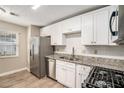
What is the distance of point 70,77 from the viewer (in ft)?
8.21

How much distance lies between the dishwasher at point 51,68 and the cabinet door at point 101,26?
1.57 metres

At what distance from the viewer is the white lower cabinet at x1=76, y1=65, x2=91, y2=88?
209 cm

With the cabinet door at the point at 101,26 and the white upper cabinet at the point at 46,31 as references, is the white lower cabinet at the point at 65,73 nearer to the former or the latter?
the cabinet door at the point at 101,26

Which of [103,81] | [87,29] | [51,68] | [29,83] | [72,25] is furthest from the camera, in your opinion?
[51,68]

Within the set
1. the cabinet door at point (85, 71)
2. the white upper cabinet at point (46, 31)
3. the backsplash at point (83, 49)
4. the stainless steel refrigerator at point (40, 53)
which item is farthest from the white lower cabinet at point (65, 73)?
the white upper cabinet at point (46, 31)

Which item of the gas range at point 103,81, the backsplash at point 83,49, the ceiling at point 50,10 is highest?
the ceiling at point 50,10

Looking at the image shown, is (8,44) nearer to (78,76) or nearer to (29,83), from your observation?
(29,83)

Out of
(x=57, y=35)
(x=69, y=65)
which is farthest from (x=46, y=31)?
(x=69, y=65)

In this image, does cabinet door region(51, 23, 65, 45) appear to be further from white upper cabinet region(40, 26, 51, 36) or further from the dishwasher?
the dishwasher

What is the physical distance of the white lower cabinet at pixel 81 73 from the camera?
2.09 meters

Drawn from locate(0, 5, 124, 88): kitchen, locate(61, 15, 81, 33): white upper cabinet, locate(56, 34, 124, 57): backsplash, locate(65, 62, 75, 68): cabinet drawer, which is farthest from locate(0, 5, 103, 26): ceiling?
locate(65, 62, 75, 68): cabinet drawer

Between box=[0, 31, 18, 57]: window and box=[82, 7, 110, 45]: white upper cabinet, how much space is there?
329 cm

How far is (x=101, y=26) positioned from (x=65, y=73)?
1.55 metres

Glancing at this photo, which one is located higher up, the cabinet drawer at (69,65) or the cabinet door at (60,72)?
the cabinet drawer at (69,65)
